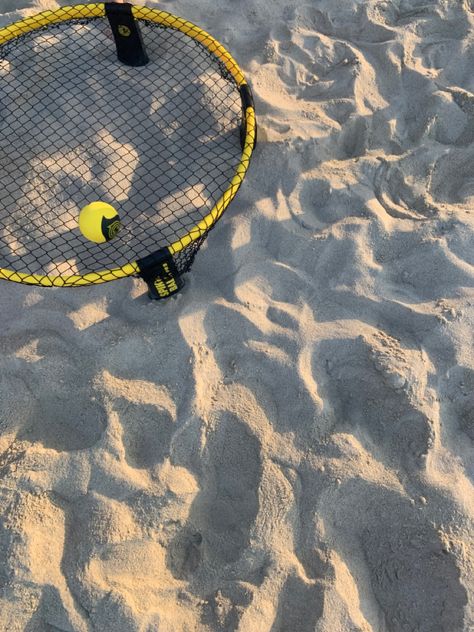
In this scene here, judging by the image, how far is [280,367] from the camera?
85.6 inches

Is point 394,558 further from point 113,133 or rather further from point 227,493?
point 113,133

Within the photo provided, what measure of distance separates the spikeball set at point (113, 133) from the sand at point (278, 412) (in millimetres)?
213

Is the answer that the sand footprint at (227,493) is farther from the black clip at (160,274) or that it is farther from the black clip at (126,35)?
the black clip at (126,35)

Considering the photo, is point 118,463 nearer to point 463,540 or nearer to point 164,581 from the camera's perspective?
point 164,581

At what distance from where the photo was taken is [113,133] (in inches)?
107

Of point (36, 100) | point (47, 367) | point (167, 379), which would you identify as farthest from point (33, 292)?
point (36, 100)

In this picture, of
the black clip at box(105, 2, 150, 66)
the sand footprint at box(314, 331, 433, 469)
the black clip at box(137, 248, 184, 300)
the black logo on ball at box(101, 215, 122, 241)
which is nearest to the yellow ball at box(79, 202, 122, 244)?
the black logo on ball at box(101, 215, 122, 241)

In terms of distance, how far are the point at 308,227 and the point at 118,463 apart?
147 centimetres

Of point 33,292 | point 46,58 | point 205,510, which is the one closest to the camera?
point 205,510

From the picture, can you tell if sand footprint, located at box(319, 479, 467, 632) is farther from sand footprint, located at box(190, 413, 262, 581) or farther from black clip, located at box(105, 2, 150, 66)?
black clip, located at box(105, 2, 150, 66)

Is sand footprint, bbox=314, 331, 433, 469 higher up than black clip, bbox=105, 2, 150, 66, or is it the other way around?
black clip, bbox=105, 2, 150, 66

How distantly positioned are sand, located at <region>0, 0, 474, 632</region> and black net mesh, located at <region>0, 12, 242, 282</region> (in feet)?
0.73

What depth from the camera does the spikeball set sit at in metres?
2.50

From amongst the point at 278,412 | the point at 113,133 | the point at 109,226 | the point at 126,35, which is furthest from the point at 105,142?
the point at 278,412
